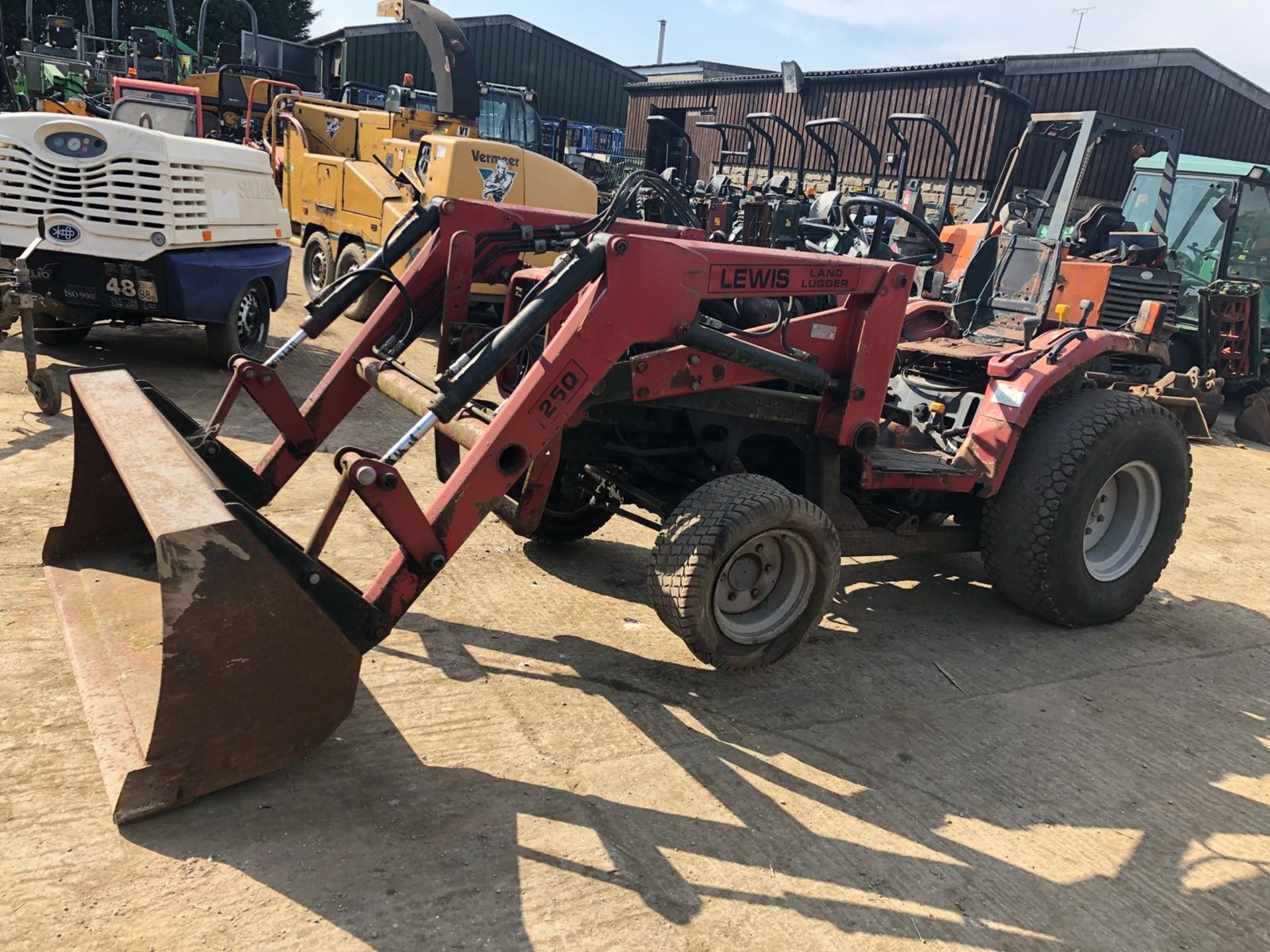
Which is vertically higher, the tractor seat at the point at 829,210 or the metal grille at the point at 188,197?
the tractor seat at the point at 829,210

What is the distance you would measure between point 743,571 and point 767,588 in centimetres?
15

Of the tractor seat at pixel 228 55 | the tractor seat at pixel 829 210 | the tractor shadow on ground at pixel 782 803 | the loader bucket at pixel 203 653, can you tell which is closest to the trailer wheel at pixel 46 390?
the loader bucket at pixel 203 653

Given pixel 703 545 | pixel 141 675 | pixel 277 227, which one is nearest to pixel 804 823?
pixel 703 545

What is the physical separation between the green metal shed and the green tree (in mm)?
10824

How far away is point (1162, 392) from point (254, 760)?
927 cm

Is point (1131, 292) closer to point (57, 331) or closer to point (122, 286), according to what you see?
point (122, 286)

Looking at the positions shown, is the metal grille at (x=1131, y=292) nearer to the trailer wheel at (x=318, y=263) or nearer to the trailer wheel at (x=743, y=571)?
the trailer wheel at (x=743, y=571)

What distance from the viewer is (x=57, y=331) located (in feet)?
24.4

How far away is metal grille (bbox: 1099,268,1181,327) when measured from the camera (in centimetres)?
982

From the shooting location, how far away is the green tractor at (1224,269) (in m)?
10.6

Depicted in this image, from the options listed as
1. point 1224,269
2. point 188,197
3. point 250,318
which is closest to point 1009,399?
point 188,197

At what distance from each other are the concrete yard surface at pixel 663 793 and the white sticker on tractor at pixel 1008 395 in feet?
3.58

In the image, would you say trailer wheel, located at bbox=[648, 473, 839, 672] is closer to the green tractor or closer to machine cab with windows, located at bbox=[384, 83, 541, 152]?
the green tractor

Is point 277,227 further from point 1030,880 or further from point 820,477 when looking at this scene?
point 1030,880
